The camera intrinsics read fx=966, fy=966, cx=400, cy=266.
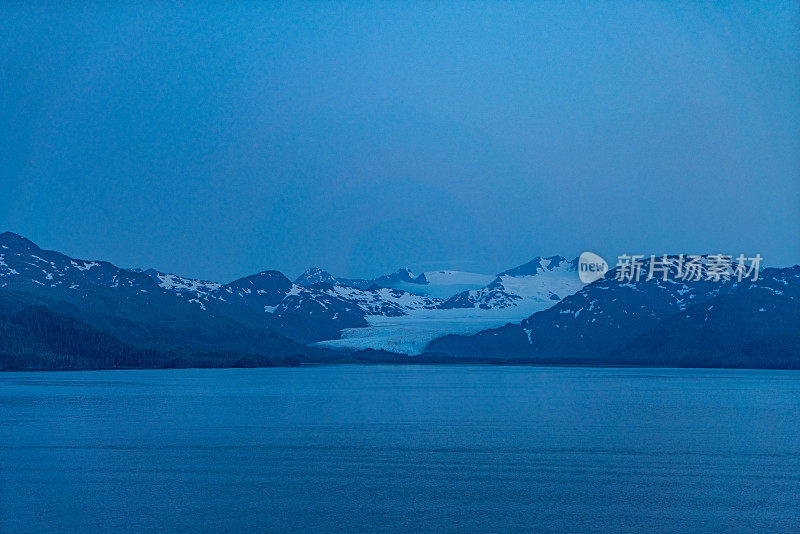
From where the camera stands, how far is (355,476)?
39.0m

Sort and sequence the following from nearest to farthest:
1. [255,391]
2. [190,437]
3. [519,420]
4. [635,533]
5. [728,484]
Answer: [635,533] < [728,484] < [190,437] < [519,420] < [255,391]

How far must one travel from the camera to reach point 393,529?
30078 mm

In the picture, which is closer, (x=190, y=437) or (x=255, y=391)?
(x=190, y=437)

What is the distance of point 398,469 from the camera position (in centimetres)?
4056

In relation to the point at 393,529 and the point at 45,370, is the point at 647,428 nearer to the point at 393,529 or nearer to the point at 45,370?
the point at 393,529

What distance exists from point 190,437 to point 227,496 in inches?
737

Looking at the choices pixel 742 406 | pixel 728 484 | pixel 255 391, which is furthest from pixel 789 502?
pixel 255 391

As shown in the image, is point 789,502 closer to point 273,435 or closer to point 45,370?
point 273,435

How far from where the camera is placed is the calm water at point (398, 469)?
31406 millimetres

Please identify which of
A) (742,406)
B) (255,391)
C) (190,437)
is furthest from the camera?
(255,391)

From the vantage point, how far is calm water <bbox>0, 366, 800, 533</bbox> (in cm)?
3141

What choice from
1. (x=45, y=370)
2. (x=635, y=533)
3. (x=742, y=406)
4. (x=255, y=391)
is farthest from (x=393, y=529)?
(x=45, y=370)

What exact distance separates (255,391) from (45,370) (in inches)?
3546

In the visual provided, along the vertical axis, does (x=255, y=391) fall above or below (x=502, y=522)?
above
